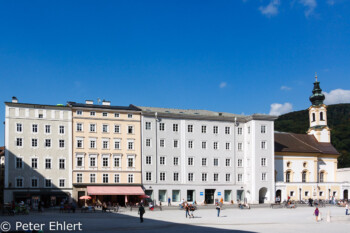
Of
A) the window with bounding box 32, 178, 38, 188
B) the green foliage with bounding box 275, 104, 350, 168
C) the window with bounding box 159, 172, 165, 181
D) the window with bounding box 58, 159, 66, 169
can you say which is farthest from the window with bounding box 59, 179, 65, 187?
the green foliage with bounding box 275, 104, 350, 168

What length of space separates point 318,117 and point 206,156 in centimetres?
3098

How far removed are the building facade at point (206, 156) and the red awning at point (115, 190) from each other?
7.72 ft

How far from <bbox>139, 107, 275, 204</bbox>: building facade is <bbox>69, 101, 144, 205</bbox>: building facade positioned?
73.5 inches

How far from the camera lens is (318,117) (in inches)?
Answer: 3536

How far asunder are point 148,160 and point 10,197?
64.9 feet

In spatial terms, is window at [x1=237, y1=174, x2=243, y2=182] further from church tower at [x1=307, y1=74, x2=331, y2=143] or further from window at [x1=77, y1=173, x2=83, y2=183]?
window at [x1=77, y1=173, x2=83, y2=183]

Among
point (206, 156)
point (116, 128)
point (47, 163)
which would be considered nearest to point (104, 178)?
point (116, 128)

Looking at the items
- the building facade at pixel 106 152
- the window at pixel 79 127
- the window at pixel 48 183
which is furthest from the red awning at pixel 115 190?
the window at pixel 79 127

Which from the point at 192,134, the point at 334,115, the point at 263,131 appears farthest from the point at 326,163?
the point at 334,115

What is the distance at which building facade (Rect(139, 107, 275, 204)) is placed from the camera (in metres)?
67.6

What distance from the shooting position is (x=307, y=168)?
79.7 m

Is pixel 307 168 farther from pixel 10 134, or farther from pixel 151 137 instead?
pixel 10 134

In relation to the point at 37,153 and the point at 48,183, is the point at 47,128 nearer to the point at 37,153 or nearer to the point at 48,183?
the point at 37,153

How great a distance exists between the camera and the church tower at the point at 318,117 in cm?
8825
